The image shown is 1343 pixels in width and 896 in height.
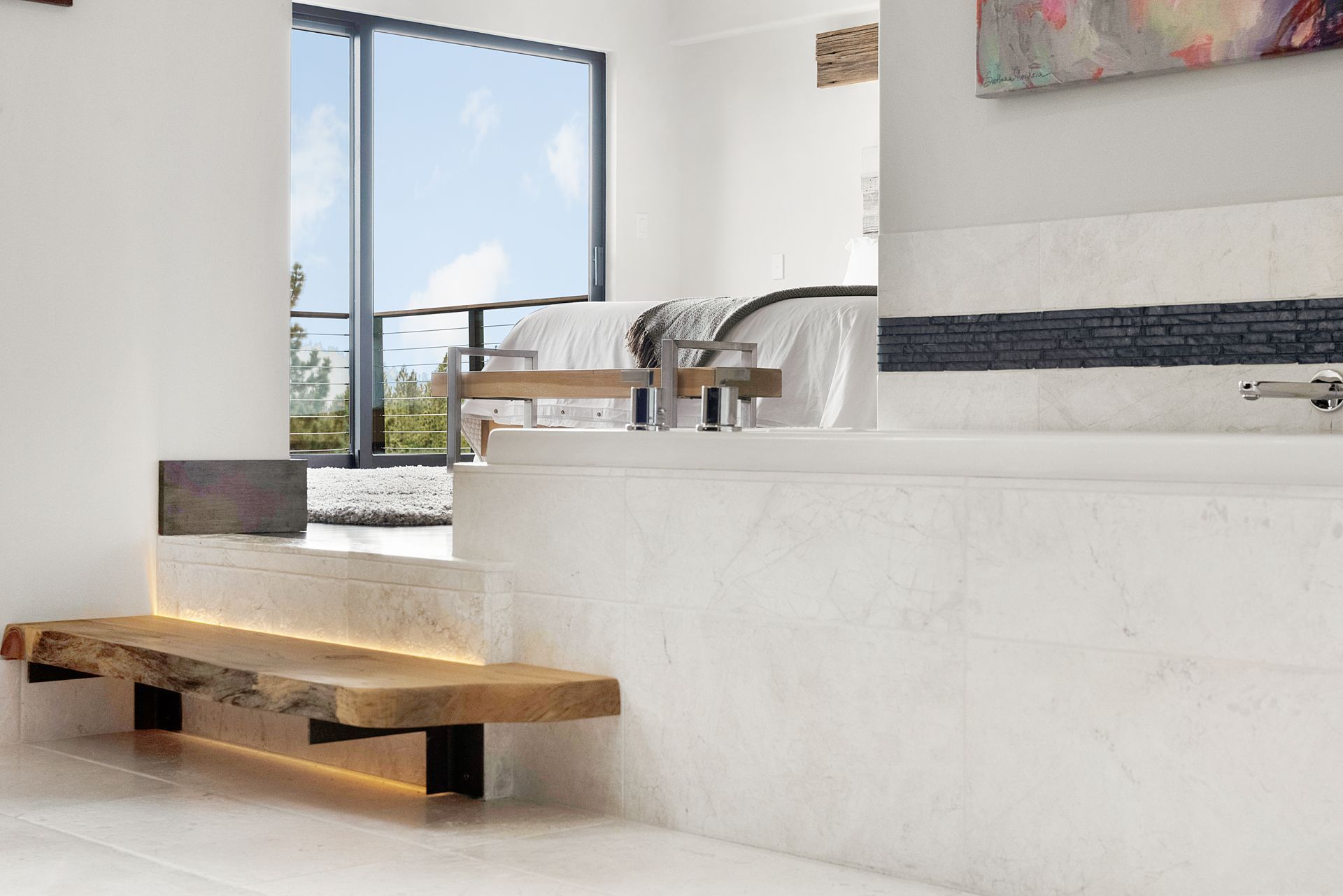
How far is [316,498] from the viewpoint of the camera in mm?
4438

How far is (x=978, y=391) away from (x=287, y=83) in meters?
1.65

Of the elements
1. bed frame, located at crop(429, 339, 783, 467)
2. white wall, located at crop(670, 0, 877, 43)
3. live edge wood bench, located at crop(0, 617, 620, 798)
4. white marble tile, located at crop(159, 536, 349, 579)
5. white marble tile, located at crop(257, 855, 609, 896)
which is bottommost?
white marble tile, located at crop(257, 855, 609, 896)

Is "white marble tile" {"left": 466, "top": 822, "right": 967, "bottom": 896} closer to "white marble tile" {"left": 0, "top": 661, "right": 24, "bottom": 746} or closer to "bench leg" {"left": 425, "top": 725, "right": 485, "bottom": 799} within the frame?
"bench leg" {"left": 425, "top": 725, "right": 485, "bottom": 799}

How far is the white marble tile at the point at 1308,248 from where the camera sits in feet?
7.44

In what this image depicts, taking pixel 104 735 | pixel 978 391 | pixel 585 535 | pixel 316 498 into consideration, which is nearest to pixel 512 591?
pixel 585 535

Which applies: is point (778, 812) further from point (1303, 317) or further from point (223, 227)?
point (223, 227)

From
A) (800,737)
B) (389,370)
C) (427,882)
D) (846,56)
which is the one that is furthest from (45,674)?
(846,56)

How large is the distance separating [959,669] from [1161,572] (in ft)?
0.97

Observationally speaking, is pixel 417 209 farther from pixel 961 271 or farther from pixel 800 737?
pixel 800 737

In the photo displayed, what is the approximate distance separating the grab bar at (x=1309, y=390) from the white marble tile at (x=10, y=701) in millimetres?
2286

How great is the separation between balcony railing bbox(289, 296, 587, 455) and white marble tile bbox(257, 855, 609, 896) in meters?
4.81

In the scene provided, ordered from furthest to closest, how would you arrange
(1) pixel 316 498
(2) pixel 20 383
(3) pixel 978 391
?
(1) pixel 316 498
(2) pixel 20 383
(3) pixel 978 391

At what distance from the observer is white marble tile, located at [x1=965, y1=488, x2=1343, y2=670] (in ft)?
A: 5.36

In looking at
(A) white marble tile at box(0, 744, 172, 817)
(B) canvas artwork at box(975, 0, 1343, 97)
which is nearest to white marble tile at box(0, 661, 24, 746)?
(A) white marble tile at box(0, 744, 172, 817)
